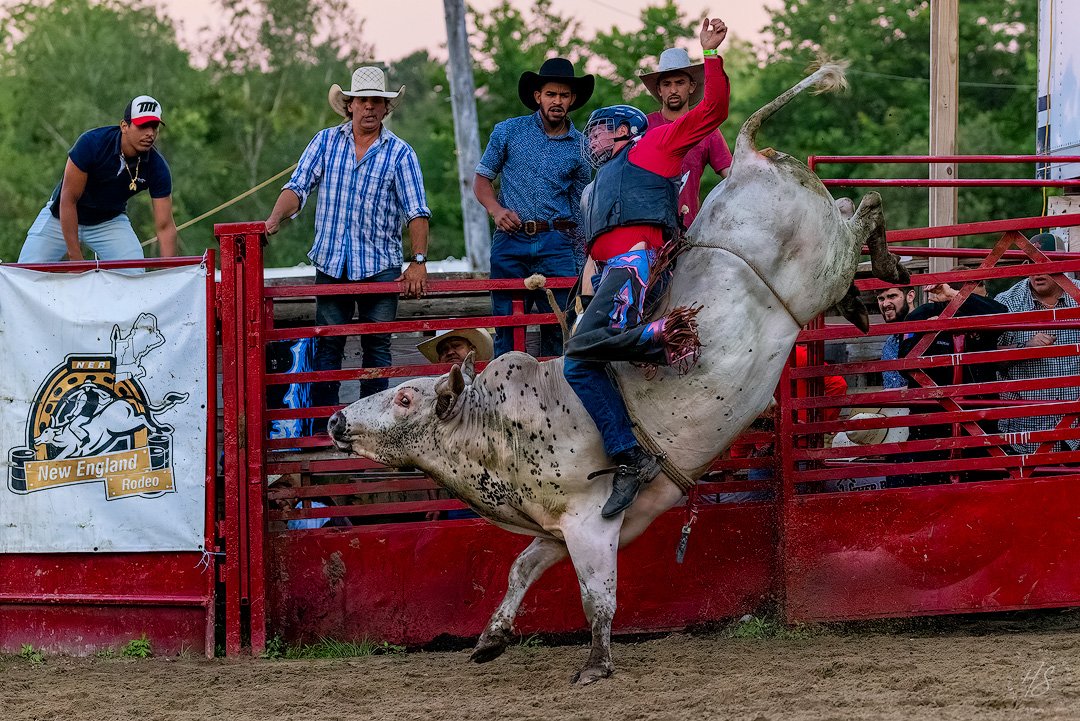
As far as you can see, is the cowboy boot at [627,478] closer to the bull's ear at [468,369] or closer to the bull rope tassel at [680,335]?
the bull rope tassel at [680,335]

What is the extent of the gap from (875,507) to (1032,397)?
113 centimetres

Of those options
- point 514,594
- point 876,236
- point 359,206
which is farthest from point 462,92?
point 514,594

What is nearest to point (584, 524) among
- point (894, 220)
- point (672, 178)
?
point (672, 178)

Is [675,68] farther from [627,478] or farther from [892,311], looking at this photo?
[627,478]

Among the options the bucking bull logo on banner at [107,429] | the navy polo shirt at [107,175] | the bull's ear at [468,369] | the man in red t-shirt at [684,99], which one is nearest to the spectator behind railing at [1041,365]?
the man in red t-shirt at [684,99]

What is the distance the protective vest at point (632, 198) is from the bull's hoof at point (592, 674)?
199 cm

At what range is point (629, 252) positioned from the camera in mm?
6086

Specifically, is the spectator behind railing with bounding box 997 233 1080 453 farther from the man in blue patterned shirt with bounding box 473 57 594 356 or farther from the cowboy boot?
the man in blue patterned shirt with bounding box 473 57 594 356

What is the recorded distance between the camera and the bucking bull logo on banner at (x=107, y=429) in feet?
23.4

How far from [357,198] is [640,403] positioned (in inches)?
103

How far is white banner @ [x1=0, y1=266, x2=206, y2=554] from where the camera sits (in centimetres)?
711

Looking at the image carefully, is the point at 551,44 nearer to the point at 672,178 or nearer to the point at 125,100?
the point at 125,100

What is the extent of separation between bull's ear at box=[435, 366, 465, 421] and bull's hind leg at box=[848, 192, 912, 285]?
2.03 meters

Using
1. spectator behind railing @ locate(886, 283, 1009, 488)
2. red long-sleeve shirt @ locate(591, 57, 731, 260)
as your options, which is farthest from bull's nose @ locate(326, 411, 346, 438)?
spectator behind railing @ locate(886, 283, 1009, 488)
